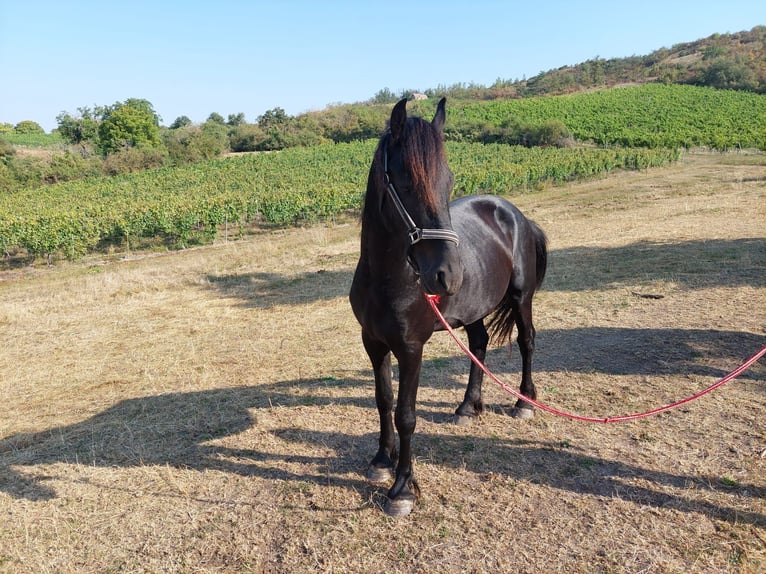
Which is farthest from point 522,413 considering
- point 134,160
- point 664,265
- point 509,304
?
point 134,160

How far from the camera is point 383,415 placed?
3.48 metres

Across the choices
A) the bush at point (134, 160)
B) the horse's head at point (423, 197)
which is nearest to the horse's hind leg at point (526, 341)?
the horse's head at point (423, 197)

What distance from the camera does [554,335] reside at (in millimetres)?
6258

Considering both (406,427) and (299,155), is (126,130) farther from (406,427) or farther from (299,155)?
(406,427)

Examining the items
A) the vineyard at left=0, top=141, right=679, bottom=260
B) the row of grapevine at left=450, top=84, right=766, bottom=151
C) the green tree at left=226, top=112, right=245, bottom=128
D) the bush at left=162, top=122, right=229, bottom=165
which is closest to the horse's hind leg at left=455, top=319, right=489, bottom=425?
the vineyard at left=0, top=141, right=679, bottom=260

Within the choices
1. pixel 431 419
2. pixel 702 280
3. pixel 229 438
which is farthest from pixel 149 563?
pixel 702 280

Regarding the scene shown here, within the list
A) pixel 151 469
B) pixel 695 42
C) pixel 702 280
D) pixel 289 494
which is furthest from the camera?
pixel 695 42

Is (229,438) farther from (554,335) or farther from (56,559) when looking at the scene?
(554,335)

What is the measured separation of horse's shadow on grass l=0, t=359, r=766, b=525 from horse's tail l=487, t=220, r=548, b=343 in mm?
892

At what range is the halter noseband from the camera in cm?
232

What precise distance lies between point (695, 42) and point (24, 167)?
13879cm

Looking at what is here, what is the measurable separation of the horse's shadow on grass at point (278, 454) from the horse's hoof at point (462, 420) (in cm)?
10

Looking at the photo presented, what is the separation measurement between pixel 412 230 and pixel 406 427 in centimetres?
140

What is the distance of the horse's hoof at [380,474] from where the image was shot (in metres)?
3.46
